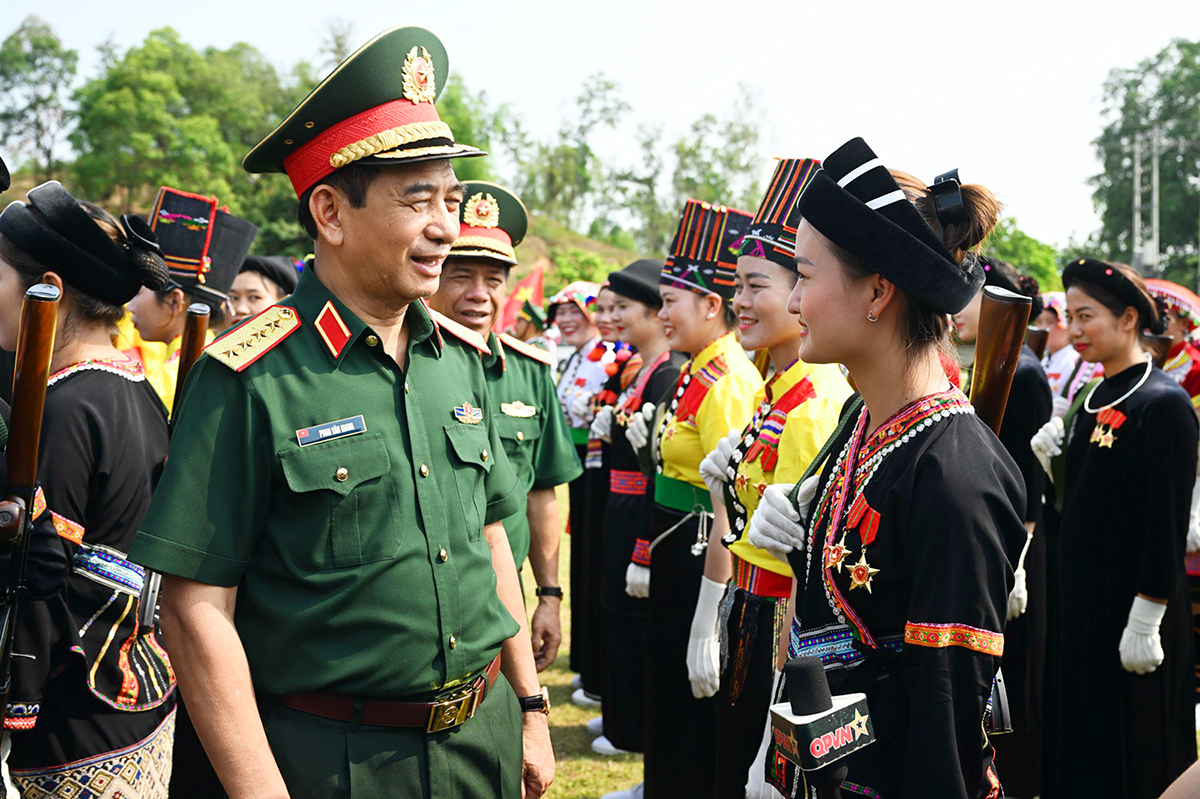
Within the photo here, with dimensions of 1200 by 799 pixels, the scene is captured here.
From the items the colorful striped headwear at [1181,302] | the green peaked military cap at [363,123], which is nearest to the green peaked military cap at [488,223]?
the green peaked military cap at [363,123]

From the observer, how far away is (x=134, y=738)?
290cm

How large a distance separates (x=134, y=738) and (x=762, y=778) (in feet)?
6.40

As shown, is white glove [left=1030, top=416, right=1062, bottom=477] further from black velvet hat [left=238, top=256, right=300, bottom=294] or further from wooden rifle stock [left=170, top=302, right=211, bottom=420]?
black velvet hat [left=238, top=256, right=300, bottom=294]

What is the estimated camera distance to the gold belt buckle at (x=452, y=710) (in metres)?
2.14

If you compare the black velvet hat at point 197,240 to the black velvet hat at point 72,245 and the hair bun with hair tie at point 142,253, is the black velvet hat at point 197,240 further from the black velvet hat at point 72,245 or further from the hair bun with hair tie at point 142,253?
the black velvet hat at point 72,245

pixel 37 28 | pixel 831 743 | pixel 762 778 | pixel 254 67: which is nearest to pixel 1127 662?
pixel 762 778

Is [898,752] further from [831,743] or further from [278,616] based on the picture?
[278,616]

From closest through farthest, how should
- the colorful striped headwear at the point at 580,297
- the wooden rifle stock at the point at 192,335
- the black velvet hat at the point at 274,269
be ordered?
the wooden rifle stock at the point at 192,335
the black velvet hat at the point at 274,269
the colorful striped headwear at the point at 580,297

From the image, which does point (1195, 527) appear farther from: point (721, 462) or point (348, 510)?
point (348, 510)

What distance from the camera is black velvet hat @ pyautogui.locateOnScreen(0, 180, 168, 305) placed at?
2.90 m

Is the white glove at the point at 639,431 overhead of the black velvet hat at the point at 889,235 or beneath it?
beneath

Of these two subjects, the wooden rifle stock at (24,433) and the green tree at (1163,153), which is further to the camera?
the green tree at (1163,153)

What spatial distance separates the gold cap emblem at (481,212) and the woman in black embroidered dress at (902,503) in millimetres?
2310

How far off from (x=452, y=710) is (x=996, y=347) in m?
1.84
